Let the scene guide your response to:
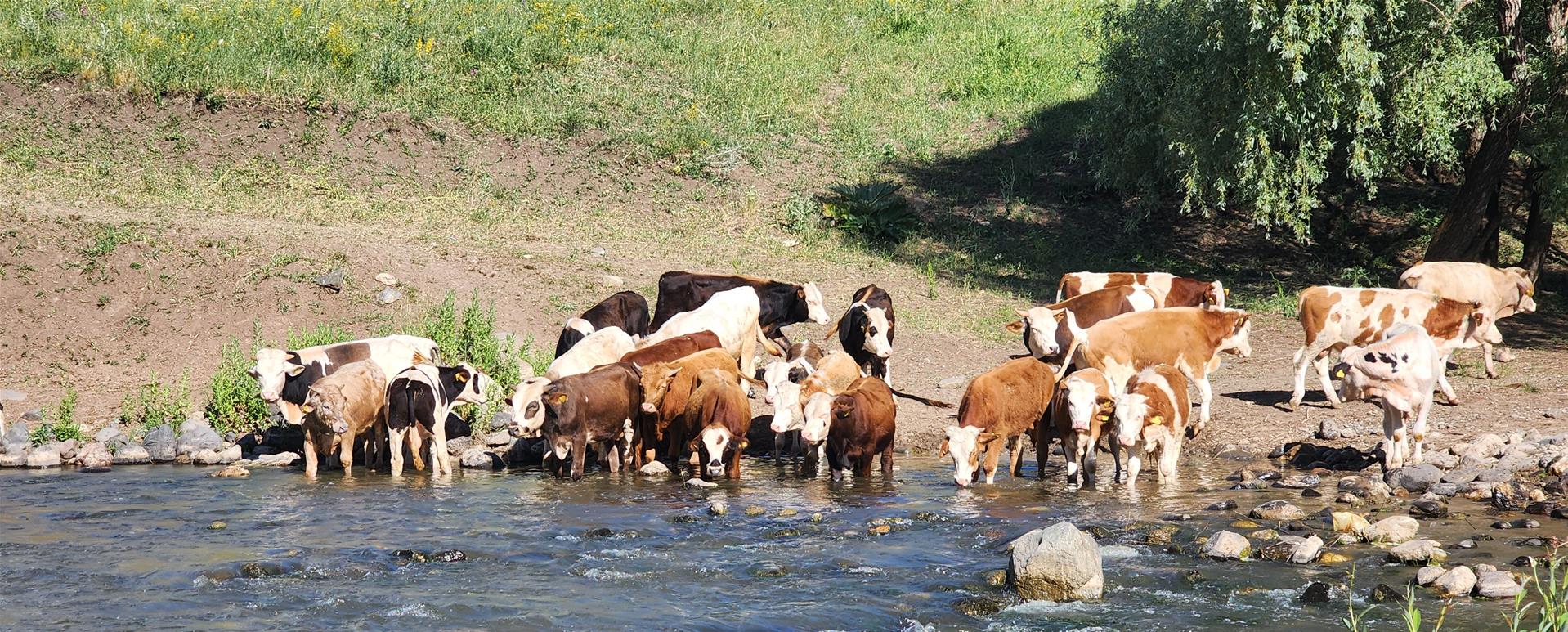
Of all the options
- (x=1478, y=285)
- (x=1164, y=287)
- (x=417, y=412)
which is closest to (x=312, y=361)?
(x=417, y=412)

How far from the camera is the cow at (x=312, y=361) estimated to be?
45.2 ft

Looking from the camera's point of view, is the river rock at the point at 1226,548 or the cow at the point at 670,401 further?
the cow at the point at 670,401

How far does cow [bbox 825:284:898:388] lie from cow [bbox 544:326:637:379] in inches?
106

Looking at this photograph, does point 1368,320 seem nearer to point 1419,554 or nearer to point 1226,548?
point 1419,554

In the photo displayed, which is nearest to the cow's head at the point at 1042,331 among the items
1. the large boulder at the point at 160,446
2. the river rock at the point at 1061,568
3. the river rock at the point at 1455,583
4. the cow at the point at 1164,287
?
the cow at the point at 1164,287

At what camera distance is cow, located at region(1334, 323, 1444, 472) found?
12.7 m

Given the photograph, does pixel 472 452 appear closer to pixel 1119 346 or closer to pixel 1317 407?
pixel 1119 346

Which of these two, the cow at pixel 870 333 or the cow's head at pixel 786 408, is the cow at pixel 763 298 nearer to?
the cow at pixel 870 333

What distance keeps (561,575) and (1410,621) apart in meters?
5.51

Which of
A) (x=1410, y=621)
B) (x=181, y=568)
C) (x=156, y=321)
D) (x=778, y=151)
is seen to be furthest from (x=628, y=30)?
(x=1410, y=621)

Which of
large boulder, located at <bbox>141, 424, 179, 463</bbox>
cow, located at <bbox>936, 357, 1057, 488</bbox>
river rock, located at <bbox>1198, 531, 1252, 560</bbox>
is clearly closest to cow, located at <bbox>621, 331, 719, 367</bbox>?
cow, located at <bbox>936, 357, 1057, 488</bbox>

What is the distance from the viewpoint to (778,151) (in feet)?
94.1

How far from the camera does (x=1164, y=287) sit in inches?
730

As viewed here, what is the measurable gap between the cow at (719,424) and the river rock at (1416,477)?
564cm
